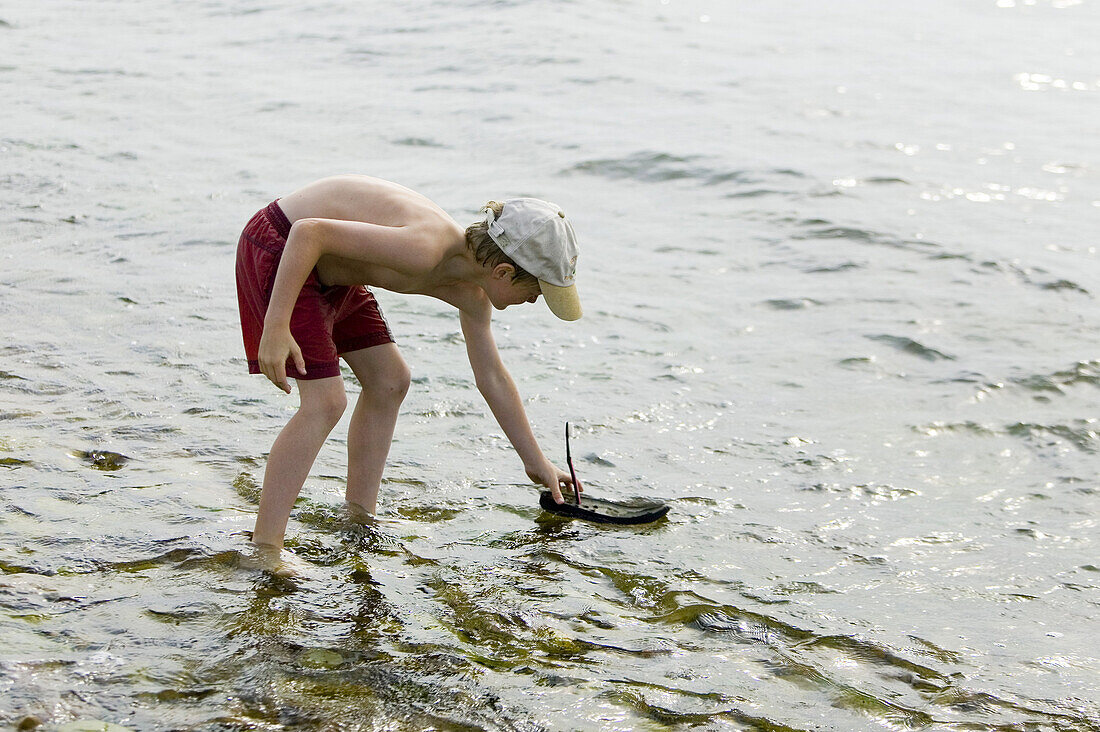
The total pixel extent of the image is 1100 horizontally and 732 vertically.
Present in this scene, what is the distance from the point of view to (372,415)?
3971 millimetres

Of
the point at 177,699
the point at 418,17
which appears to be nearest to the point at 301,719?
the point at 177,699

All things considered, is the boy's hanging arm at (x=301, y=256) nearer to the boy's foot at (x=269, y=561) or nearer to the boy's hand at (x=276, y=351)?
the boy's hand at (x=276, y=351)

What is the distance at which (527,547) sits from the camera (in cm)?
405

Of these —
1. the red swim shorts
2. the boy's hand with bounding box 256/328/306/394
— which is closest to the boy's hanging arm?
the boy's hand with bounding box 256/328/306/394

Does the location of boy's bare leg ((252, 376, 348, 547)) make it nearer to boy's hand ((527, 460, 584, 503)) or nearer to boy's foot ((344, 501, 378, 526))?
boy's foot ((344, 501, 378, 526))

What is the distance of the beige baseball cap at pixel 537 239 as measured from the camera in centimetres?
344

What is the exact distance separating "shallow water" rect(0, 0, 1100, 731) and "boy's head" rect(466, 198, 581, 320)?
3.26 ft

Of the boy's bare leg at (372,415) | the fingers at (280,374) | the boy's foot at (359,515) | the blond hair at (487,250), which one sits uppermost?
the blond hair at (487,250)

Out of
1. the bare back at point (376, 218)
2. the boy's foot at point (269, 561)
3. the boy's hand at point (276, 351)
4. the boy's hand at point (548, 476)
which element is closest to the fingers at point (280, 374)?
the boy's hand at point (276, 351)

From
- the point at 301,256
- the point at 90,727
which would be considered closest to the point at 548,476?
the point at 301,256

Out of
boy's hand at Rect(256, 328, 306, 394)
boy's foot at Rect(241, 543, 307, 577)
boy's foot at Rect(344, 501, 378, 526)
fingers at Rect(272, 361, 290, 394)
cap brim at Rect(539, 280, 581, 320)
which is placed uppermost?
cap brim at Rect(539, 280, 581, 320)

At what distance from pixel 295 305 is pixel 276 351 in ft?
0.79

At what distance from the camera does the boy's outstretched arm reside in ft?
12.8

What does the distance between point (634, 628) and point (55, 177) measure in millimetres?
6618
